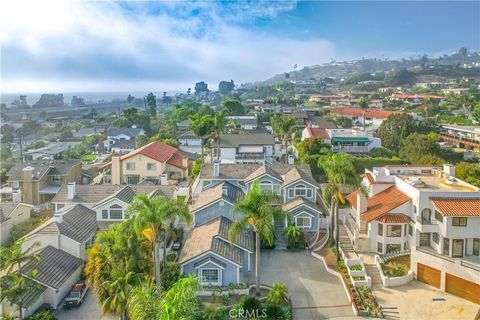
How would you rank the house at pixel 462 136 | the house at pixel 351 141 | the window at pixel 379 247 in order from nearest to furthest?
the window at pixel 379 247 < the house at pixel 351 141 < the house at pixel 462 136

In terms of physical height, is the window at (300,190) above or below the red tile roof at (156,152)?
below

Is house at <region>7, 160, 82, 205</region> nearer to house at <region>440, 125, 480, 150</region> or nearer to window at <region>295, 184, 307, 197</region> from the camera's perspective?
window at <region>295, 184, 307, 197</region>

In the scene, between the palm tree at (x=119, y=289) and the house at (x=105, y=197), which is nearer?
the palm tree at (x=119, y=289)

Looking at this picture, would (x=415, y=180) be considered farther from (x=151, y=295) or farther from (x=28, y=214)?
(x=28, y=214)

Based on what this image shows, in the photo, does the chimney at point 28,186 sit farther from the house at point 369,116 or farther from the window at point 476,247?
the house at point 369,116

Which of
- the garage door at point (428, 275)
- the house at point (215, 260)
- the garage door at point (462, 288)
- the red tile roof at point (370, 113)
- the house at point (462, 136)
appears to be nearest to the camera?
the garage door at point (462, 288)

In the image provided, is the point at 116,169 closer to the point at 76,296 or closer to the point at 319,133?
the point at 76,296

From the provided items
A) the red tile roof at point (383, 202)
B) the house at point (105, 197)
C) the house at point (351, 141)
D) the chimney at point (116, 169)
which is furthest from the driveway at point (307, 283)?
the house at point (351, 141)

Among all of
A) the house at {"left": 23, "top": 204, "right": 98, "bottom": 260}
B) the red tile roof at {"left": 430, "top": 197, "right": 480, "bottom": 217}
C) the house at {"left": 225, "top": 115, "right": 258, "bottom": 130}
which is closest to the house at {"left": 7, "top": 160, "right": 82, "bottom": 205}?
the house at {"left": 23, "top": 204, "right": 98, "bottom": 260}
